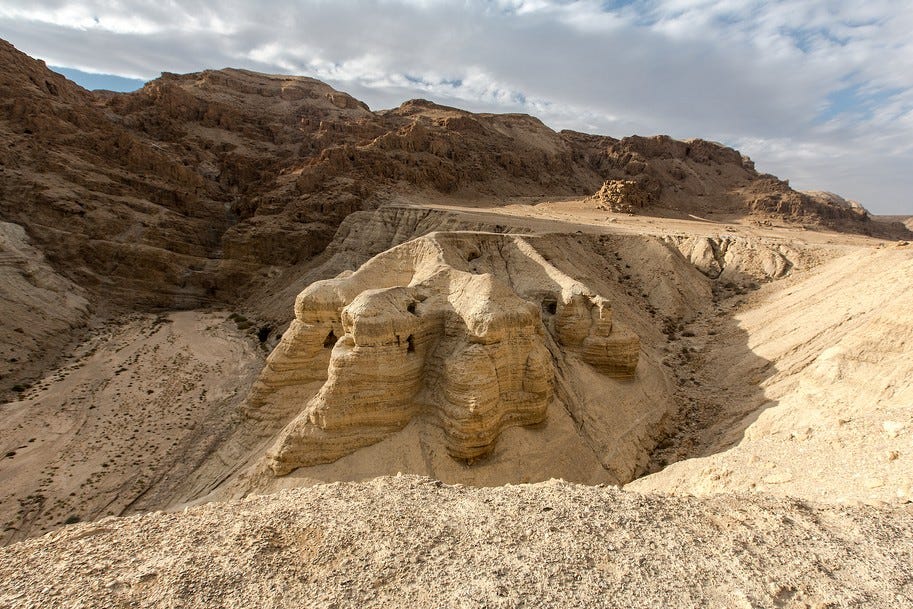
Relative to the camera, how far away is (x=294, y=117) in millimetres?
63281

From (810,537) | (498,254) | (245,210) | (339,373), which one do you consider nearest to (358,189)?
(245,210)

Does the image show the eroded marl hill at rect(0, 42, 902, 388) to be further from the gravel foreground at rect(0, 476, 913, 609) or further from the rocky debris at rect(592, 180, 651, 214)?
the gravel foreground at rect(0, 476, 913, 609)

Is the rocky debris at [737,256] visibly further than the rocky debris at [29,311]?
Yes

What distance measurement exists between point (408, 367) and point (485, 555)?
642 centimetres

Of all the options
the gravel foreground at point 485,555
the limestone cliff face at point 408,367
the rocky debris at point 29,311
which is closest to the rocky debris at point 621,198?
the limestone cliff face at point 408,367

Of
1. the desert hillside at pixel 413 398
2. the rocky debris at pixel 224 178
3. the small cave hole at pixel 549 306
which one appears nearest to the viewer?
the desert hillside at pixel 413 398

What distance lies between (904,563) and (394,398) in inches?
347

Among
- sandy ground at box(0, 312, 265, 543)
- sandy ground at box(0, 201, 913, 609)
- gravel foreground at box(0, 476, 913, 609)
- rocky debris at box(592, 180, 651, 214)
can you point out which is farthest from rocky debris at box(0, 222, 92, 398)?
rocky debris at box(592, 180, 651, 214)

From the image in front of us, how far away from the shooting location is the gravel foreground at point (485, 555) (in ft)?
14.1

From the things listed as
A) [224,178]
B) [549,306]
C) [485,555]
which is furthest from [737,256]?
[224,178]

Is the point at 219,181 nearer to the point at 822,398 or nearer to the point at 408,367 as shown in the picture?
the point at 408,367

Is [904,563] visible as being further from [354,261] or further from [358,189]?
[358,189]

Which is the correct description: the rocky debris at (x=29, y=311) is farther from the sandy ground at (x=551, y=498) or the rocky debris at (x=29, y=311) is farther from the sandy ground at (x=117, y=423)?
the sandy ground at (x=551, y=498)

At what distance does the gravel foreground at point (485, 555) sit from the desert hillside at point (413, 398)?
0.10 ft
